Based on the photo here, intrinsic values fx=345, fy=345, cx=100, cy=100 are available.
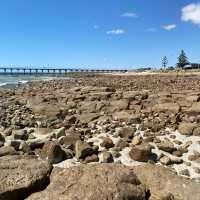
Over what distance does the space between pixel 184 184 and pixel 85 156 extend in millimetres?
3234

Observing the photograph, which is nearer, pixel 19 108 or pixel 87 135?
pixel 87 135

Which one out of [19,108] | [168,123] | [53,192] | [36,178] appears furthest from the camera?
[19,108]

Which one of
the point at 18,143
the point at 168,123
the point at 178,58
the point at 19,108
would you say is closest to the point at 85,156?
the point at 18,143

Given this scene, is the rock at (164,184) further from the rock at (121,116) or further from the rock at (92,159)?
the rock at (121,116)

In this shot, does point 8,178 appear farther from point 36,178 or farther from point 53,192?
point 53,192

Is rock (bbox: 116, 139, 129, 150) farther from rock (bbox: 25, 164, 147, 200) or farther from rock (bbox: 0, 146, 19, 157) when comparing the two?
rock (bbox: 25, 164, 147, 200)

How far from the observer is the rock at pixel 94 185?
4562mm

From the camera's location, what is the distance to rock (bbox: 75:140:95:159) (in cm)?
794

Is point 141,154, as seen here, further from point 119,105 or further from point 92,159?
point 119,105

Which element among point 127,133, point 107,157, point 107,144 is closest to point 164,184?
point 107,157

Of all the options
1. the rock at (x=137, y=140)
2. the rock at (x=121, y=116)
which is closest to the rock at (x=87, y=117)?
the rock at (x=121, y=116)

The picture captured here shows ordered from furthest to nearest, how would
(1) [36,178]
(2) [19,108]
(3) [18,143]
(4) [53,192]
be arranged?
(2) [19,108] → (3) [18,143] → (1) [36,178] → (4) [53,192]

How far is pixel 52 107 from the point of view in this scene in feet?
49.0

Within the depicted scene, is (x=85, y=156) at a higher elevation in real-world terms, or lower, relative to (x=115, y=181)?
lower
